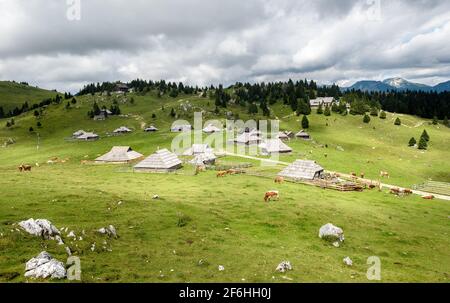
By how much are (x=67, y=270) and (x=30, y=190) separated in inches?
885

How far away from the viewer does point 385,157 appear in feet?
329

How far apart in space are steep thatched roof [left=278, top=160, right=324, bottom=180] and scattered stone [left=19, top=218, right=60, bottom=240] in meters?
45.9

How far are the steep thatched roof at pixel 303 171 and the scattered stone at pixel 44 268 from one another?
1911 inches

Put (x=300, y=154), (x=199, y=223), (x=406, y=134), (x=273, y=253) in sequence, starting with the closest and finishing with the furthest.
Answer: (x=273, y=253)
(x=199, y=223)
(x=300, y=154)
(x=406, y=134)

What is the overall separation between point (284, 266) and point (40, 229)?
622 inches

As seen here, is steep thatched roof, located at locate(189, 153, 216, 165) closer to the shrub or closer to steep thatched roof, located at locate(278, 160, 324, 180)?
steep thatched roof, located at locate(278, 160, 324, 180)

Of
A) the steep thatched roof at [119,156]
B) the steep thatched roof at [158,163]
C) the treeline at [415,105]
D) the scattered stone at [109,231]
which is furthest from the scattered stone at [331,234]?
the treeline at [415,105]

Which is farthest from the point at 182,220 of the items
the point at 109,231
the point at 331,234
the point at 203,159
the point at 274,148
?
the point at 274,148

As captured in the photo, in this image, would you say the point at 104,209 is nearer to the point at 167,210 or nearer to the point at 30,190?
the point at 167,210

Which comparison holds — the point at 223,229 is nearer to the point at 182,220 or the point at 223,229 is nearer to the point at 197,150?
the point at 182,220

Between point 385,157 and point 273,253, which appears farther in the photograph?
point 385,157
